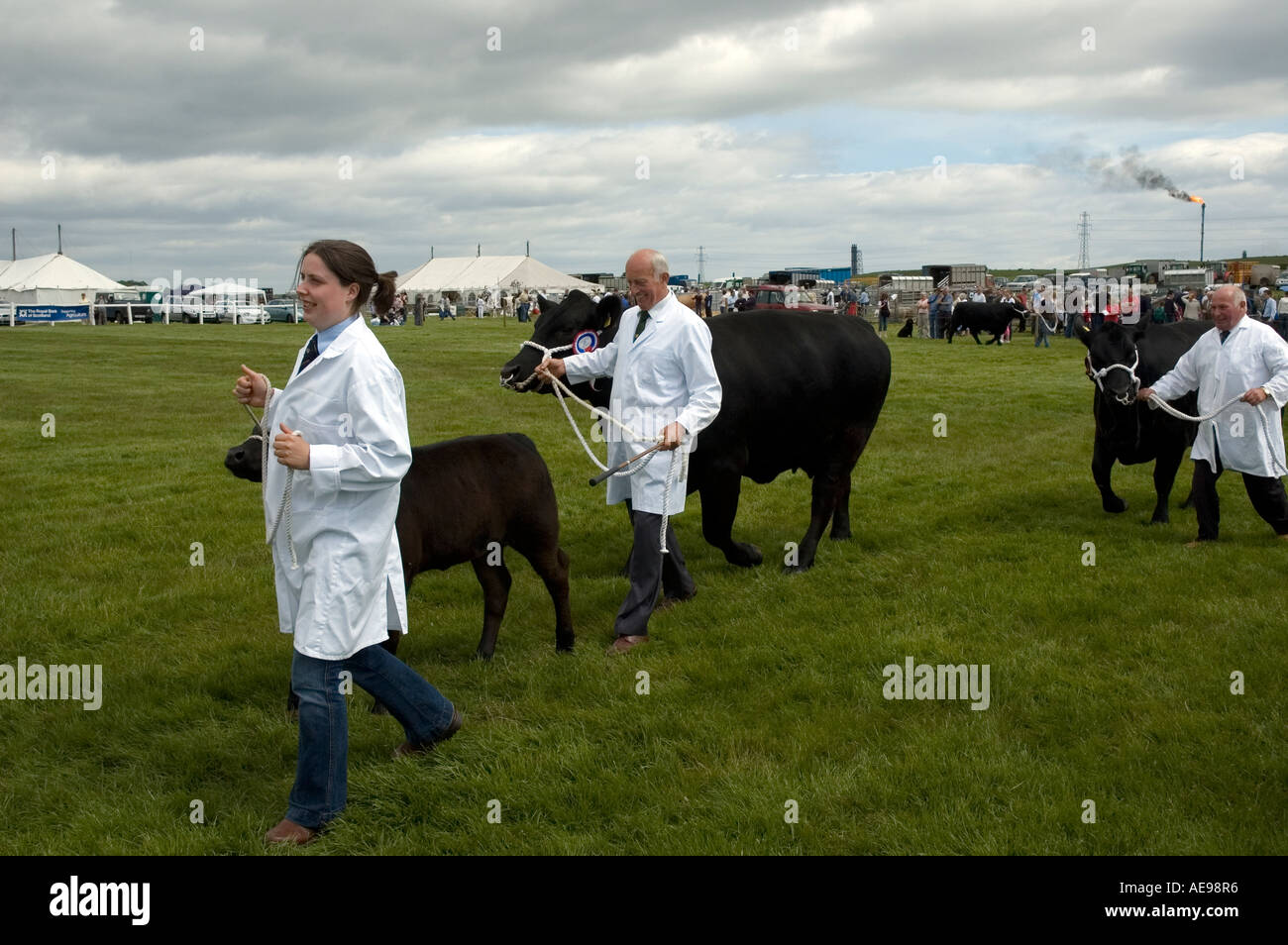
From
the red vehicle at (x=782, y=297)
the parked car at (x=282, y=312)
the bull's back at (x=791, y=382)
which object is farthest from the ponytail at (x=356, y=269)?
the parked car at (x=282, y=312)

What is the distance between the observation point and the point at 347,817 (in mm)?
4586

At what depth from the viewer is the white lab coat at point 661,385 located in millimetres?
6648

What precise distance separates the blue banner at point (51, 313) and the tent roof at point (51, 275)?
7623 millimetres

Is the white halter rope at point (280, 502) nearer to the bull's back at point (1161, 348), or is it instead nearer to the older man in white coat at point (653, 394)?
the older man in white coat at point (653, 394)

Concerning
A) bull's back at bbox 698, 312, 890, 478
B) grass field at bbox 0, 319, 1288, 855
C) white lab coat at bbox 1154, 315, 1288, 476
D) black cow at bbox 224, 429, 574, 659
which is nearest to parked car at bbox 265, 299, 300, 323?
grass field at bbox 0, 319, 1288, 855

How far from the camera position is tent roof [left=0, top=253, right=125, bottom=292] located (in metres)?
58.6

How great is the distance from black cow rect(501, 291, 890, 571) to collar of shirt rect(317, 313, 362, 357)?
2.72 m

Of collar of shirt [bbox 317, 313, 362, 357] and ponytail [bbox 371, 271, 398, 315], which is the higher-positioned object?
ponytail [bbox 371, 271, 398, 315]

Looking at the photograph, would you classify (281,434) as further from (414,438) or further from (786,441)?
(414,438)

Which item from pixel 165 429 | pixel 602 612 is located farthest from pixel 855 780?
pixel 165 429
